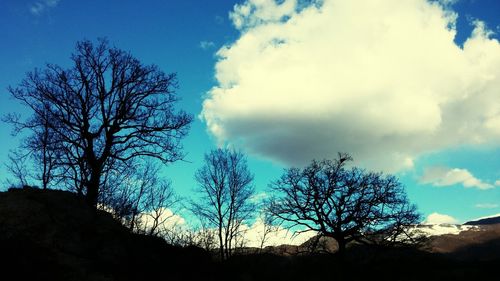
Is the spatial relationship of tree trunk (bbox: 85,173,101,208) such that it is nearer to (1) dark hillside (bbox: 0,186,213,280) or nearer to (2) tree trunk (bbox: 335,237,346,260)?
(1) dark hillside (bbox: 0,186,213,280)

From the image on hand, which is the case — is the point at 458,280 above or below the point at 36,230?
below

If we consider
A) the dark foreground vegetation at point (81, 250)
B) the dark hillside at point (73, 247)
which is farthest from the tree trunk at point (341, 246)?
the dark hillside at point (73, 247)

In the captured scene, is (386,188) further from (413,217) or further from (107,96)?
(107,96)

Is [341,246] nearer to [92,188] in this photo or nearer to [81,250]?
[92,188]

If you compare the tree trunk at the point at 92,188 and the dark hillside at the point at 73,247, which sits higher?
the tree trunk at the point at 92,188

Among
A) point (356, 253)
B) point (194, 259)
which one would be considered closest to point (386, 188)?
point (356, 253)

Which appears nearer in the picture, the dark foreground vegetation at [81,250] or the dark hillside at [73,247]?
the dark hillside at [73,247]

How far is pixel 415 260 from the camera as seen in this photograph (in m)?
38.1

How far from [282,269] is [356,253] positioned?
396 inches

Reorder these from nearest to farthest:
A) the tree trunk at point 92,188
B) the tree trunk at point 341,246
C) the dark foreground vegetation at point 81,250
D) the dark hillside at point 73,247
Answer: the dark hillside at point 73,247 → the dark foreground vegetation at point 81,250 → the tree trunk at point 92,188 → the tree trunk at point 341,246

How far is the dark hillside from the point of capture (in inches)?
548

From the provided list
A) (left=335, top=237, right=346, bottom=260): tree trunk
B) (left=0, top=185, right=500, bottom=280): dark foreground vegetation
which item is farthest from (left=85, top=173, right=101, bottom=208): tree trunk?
(left=335, top=237, right=346, bottom=260): tree trunk

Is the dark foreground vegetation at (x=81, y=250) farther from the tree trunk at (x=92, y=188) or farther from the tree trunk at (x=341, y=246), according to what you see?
the tree trunk at (x=341, y=246)

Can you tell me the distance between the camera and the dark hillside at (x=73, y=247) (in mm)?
13916
